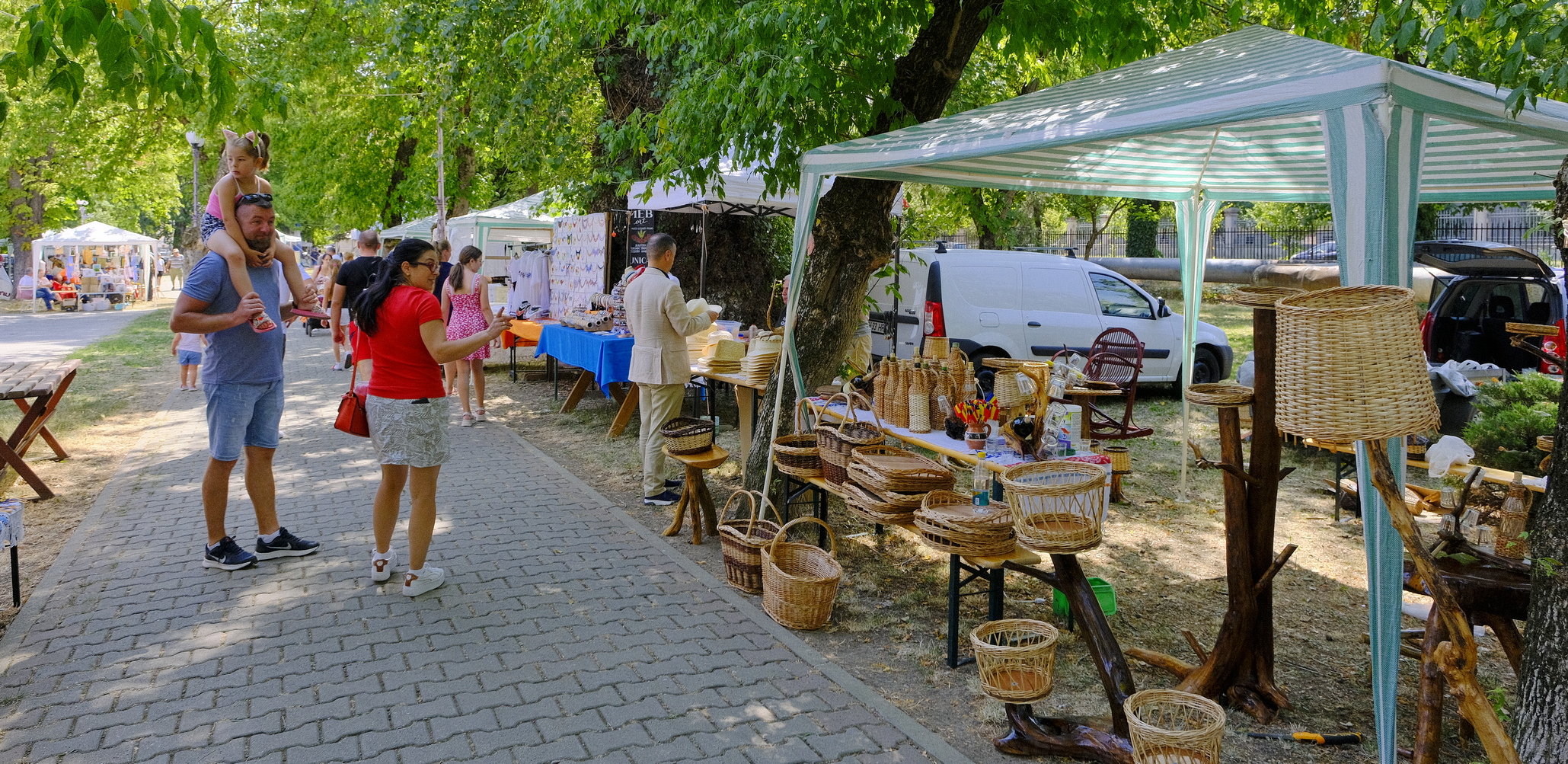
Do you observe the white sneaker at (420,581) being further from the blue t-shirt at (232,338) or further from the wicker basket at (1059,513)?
the wicker basket at (1059,513)

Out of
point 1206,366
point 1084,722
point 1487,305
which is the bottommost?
point 1084,722

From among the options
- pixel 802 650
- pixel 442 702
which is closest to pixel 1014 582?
pixel 802 650

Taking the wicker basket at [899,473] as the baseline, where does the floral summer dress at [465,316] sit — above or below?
above

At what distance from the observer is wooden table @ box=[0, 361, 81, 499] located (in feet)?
22.0

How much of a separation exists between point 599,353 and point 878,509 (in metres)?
5.02

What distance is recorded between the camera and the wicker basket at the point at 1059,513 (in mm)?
3826

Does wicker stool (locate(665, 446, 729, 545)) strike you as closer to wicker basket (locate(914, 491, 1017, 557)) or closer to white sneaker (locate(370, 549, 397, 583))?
white sneaker (locate(370, 549, 397, 583))

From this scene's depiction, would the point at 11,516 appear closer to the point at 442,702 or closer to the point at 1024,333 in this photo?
the point at 442,702

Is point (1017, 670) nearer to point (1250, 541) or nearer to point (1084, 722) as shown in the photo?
point (1084, 722)

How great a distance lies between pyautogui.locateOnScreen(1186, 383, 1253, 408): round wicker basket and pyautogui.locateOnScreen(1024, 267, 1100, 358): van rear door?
7.01 meters

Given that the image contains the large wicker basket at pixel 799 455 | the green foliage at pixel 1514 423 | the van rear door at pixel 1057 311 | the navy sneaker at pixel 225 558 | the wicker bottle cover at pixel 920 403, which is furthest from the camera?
the van rear door at pixel 1057 311

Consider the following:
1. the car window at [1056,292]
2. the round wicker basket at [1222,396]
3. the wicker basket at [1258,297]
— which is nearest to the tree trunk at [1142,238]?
the car window at [1056,292]

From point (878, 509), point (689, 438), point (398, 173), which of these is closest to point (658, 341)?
point (689, 438)

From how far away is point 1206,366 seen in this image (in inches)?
468
